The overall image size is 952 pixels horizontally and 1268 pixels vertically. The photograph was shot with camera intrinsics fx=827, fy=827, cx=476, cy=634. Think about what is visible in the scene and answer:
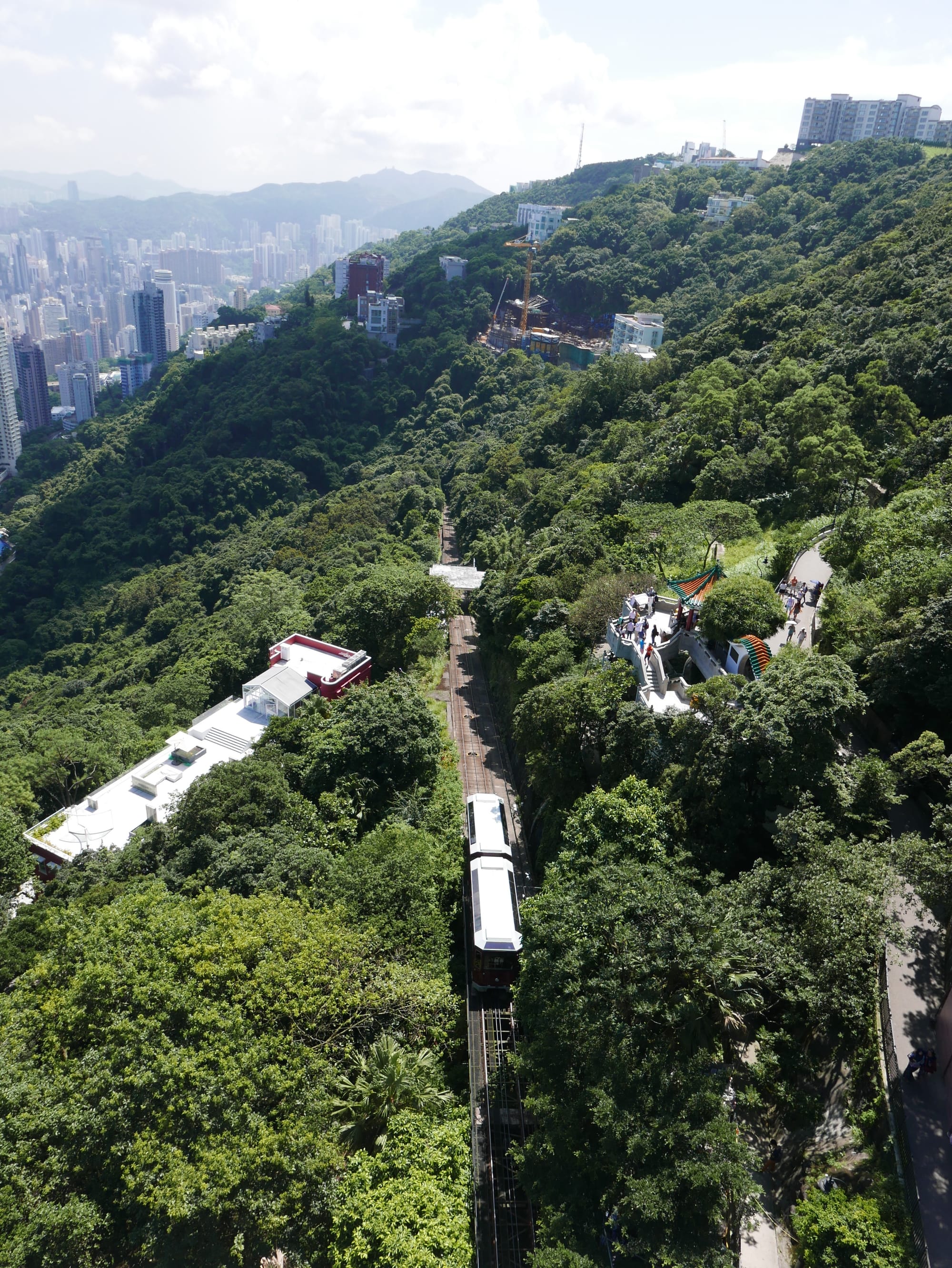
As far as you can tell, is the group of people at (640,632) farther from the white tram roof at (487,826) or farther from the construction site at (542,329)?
the construction site at (542,329)

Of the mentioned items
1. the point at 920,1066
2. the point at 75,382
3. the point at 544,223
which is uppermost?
the point at 544,223

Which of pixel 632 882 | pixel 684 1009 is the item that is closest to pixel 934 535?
pixel 632 882

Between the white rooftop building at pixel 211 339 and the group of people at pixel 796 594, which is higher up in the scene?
the group of people at pixel 796 594

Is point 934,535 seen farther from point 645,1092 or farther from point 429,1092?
point 429,1092

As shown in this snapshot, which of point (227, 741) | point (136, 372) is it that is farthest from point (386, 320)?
point (227, 741)

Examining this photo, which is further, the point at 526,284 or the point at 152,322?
the point at 152,322

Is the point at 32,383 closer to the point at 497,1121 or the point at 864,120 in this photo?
the point at 864,120

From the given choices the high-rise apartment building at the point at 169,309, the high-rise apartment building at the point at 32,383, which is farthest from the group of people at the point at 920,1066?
the high-rise apartment building at the point at 32,383
